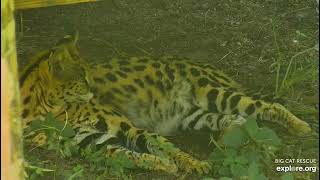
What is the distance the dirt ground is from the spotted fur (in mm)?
86

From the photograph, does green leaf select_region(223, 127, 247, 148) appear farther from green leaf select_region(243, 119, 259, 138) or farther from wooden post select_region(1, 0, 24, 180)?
wooden post select_region(1, 0, 24, 180)

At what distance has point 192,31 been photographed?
4707mm

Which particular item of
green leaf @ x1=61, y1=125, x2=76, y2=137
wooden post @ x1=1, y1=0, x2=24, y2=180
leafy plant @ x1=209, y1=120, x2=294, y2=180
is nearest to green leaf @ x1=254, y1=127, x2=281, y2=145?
leafy plant @ x1=209, y1=120, x2=294, y2=180

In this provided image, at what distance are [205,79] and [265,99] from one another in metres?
0.39

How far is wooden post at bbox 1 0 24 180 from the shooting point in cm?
265

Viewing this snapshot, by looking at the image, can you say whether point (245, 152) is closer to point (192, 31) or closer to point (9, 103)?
point (192, 31)

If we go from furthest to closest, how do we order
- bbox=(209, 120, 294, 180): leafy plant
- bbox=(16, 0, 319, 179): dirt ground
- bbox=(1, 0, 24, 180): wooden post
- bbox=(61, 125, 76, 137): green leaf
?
bbox=(16, 0, 319, 179): dirt ground < bbox=(61, 125, 76, 137): green leaf < bbox=(209, 120, 294, 180): leafy plant < bbox=(1, 0, 24, 180): wooden post

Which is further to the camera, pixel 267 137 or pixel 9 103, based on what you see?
pixel 267 137

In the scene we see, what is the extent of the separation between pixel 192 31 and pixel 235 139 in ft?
2.96

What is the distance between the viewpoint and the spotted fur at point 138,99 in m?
4.34

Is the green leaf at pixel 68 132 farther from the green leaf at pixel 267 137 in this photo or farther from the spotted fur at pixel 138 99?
the green leaf at pixel 267 137

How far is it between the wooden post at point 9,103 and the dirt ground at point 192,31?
182 cm

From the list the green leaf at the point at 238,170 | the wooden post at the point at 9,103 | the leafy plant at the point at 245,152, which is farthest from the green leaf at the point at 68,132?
the wooden post at the point at 9,103

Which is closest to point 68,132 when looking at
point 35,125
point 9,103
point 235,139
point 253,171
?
point 35,125
